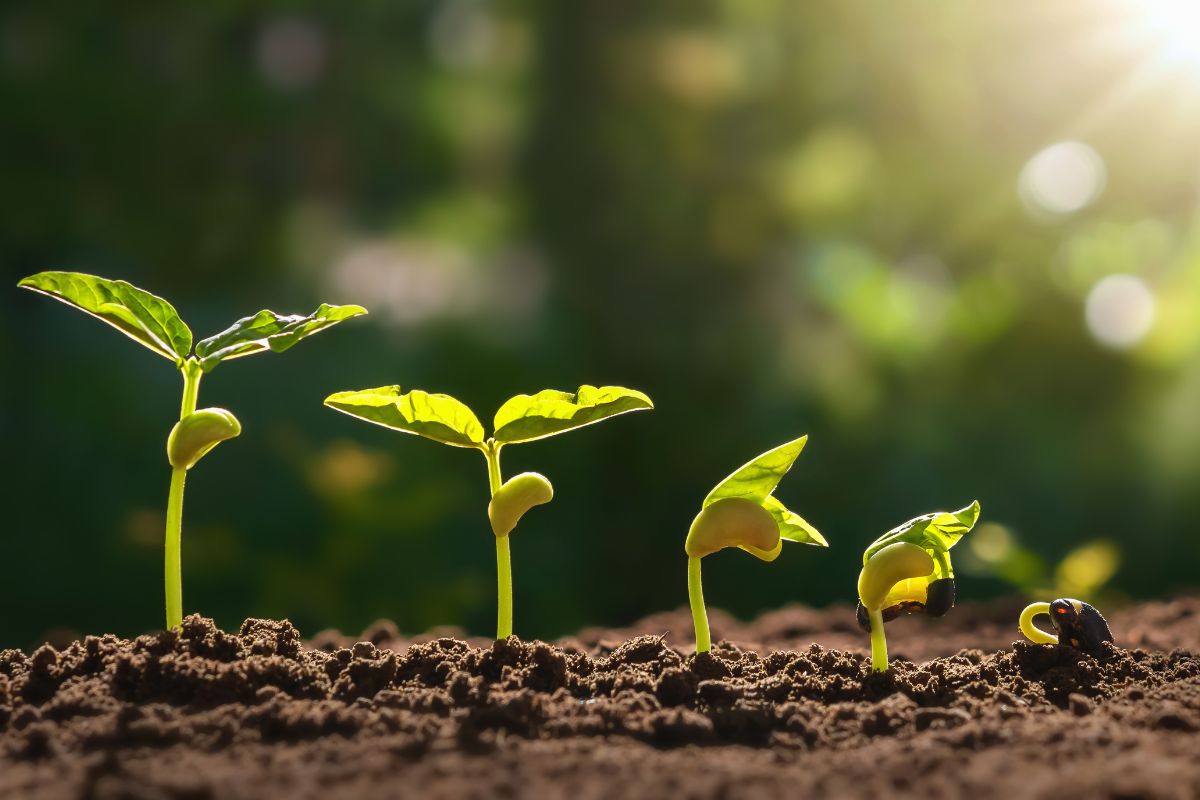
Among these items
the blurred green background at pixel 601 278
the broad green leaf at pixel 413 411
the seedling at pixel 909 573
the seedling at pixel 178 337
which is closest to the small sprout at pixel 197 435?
the seedling at pixel 178 337

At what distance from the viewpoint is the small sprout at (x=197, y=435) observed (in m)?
1.10

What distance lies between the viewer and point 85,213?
112 inches

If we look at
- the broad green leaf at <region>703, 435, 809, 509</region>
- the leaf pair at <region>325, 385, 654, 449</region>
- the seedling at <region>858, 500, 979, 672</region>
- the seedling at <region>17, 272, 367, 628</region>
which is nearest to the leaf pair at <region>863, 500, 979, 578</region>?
the seedling at <region>858, 500, 979, 672</region>

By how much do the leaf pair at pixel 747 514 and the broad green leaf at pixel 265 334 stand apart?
445mm

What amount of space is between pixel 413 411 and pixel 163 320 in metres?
0.30

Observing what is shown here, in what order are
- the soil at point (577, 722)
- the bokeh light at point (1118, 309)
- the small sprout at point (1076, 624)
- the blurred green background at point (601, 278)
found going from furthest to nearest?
the bokeh light at point (1118, 309) < the blurred green background at point (601, 278) < the small sprout at point (1076, 624) < the soil at point (577, 722)

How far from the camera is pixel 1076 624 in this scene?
4.00 feet

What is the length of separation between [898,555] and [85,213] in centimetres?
258

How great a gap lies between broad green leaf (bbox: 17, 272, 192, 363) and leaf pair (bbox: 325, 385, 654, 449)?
0.68 ft

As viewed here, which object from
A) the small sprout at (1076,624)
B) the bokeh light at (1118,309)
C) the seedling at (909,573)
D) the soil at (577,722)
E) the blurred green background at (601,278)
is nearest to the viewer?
the soil at (577,722)

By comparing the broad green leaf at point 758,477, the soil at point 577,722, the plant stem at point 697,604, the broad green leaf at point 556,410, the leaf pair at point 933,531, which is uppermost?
the broad green leaf at point 556,410

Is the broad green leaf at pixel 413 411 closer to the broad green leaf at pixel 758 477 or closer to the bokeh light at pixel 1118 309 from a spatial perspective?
the broad green leaf at pixel 758 477

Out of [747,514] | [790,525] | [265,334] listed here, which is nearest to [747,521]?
[747,514]

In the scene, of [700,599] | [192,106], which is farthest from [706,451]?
[700,599]
